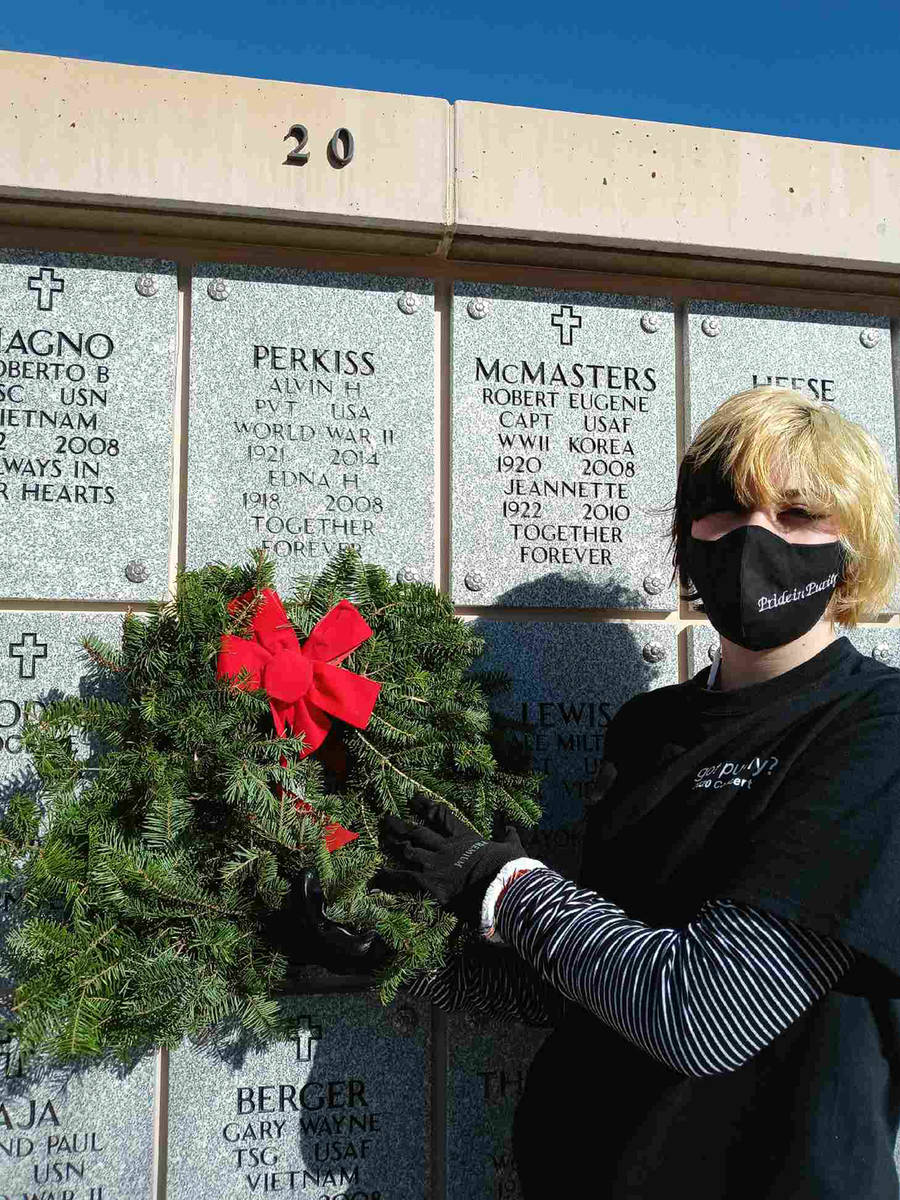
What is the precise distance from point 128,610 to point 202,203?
1.17 meters

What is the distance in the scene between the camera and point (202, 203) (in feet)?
8.80

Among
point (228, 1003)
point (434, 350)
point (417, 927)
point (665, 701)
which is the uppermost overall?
point (434, 350)

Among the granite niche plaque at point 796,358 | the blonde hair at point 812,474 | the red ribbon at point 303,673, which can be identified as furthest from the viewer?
the granite niche plaque at point 796,358

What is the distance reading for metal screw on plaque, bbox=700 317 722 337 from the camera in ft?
10.4

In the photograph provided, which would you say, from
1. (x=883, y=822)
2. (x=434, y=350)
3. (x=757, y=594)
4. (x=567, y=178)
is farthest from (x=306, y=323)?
(x=883, y=822)

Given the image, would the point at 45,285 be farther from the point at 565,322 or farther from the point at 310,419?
the point at 565,322

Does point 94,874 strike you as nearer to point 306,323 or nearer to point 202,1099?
point 202,1099

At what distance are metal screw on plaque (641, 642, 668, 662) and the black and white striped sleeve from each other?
1398 millimetres

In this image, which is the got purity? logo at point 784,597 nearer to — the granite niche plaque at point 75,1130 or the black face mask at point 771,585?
the black face mask at point 771,585

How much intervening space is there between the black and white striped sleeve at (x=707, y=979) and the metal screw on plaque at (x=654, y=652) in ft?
4.59

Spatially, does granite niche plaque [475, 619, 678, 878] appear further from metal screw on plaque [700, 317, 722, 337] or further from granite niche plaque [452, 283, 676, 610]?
metal screw on plaque [700, 317, 722, 337]

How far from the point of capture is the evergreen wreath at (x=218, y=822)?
204 cm

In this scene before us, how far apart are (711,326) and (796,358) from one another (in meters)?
0.32

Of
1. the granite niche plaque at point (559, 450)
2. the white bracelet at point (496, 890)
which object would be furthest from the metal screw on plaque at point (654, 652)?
the white bracelet at point (496, 890)
